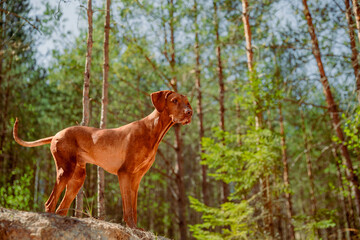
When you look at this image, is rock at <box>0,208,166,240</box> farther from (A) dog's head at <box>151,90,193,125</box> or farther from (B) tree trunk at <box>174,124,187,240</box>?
(B) tree trunk at <box>174,124,187,240</box>

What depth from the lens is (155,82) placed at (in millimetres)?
A: 16391

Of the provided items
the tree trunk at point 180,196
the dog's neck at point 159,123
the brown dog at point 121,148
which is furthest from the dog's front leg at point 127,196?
the tree trunk at point 180,196

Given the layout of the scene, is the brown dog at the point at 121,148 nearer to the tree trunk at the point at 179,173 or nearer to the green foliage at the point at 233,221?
the green foliage at the point at 233,221

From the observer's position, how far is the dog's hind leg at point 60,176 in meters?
4.23

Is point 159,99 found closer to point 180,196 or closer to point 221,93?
point 180,196

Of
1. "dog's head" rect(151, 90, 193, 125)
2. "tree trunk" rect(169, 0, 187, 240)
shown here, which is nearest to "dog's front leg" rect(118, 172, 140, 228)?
"dog's head" rect(151, 90, 193, 125)

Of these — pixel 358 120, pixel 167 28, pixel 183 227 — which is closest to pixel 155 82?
pixel 167 28

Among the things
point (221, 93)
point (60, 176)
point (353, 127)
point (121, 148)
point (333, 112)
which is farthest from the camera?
point (221, 93)

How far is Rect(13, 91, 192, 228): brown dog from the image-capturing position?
437 cm

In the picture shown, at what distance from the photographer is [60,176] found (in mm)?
4289

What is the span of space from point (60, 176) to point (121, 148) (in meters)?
0.88

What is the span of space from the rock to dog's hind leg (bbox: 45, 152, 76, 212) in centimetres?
49

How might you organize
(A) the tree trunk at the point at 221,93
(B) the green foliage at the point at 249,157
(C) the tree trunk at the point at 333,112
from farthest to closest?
1. (A) the tree trunk at the point at 221,93
2. (C) the tree trunk at the point at 333,112
3. (B) the green foliage at the point at 249,157

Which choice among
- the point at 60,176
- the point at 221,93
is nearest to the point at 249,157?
the point at 60,176
